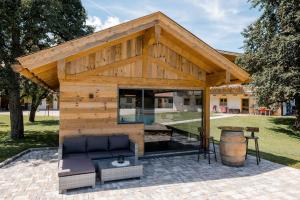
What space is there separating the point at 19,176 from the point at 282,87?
1627cm

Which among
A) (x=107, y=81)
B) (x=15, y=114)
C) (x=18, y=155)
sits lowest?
(x=18, y=155)

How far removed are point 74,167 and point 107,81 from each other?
3414 millimetres

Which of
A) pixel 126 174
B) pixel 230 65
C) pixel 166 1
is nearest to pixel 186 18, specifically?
pixel 166 1

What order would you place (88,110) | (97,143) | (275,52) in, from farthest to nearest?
(275,52) < (88,110) < (97,143)

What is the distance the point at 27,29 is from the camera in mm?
11781

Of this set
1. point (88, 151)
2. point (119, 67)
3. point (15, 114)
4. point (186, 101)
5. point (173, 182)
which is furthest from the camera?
point (15, 114)

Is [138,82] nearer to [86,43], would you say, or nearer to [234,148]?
[86,43]

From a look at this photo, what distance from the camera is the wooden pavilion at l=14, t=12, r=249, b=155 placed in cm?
780

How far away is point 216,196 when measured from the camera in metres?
5.90

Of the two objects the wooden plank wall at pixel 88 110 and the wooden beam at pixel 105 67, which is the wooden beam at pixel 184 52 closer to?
the wooden beam at pixel 105 67

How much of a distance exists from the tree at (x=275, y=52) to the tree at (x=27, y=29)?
41.9ft

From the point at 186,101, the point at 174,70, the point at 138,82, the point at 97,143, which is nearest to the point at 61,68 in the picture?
the point at 97,143

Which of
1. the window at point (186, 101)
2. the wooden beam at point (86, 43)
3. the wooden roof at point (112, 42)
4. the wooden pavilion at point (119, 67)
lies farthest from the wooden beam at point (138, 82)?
the wooden beam at point (86, 43)

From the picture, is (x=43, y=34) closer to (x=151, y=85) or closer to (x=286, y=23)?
(x=151, y=85)
